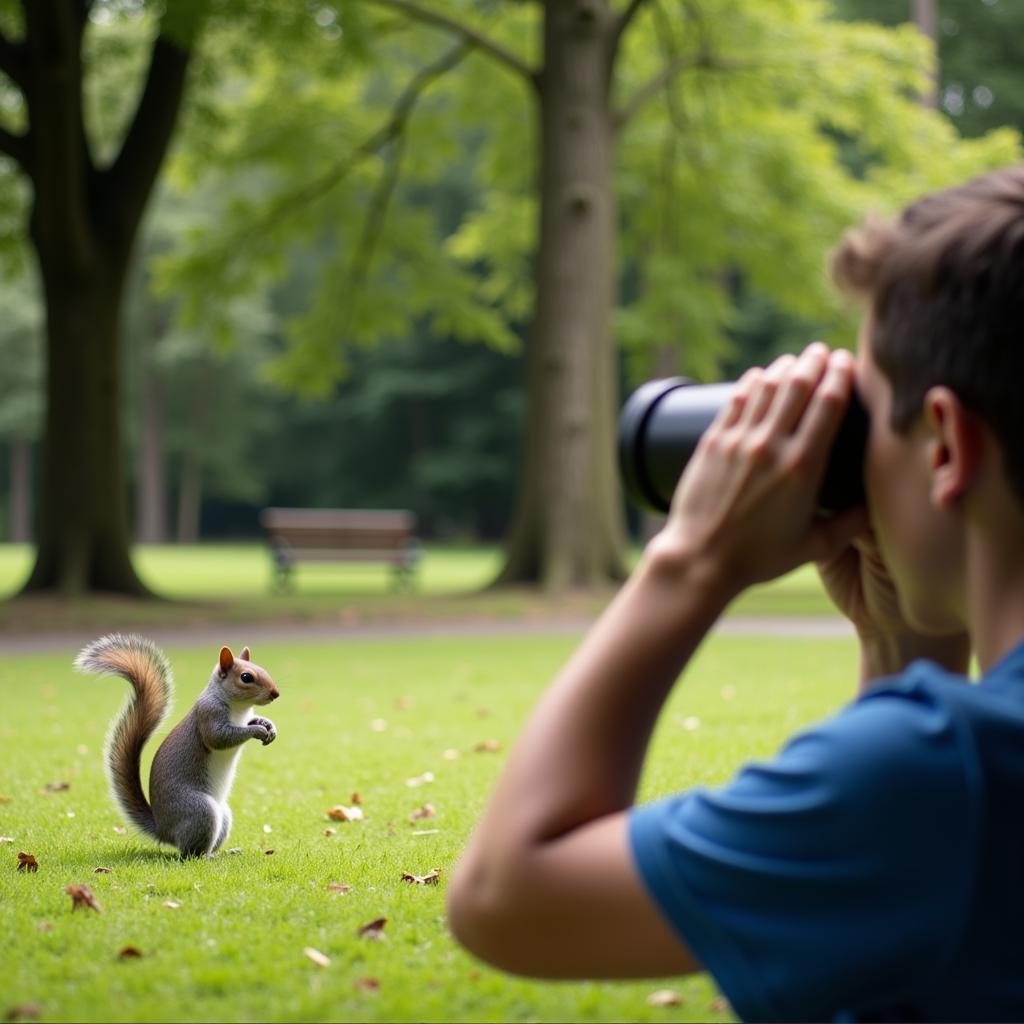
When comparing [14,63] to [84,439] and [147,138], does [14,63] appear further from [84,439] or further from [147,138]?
[84,439]

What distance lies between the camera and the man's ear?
1271mm

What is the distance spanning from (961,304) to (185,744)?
3.03 m

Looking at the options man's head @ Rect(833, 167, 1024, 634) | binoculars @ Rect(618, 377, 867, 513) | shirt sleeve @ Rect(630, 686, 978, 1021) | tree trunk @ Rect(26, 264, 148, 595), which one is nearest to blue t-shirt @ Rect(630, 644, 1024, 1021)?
shirt sleeve @ Rect(630, 686, 978, 1021)

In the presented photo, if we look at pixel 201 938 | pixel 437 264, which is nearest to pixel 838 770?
pixel 201 938

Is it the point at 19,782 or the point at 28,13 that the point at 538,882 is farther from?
the point at 28,13

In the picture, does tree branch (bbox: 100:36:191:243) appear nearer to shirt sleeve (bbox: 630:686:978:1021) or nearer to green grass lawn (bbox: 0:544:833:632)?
green grass lawn (bbox: 0:544:833:632)

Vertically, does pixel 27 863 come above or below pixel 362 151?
below

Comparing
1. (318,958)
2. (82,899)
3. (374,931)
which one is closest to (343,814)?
(82,899)

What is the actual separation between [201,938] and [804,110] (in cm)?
1784

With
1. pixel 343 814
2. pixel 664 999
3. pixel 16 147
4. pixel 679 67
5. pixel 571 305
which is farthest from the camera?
pixel 679 67

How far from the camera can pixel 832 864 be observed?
120 centimetres

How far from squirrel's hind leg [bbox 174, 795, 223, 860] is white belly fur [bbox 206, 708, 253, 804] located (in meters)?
0.03

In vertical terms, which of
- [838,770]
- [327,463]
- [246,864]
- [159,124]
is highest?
[159,124]

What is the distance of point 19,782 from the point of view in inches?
217
